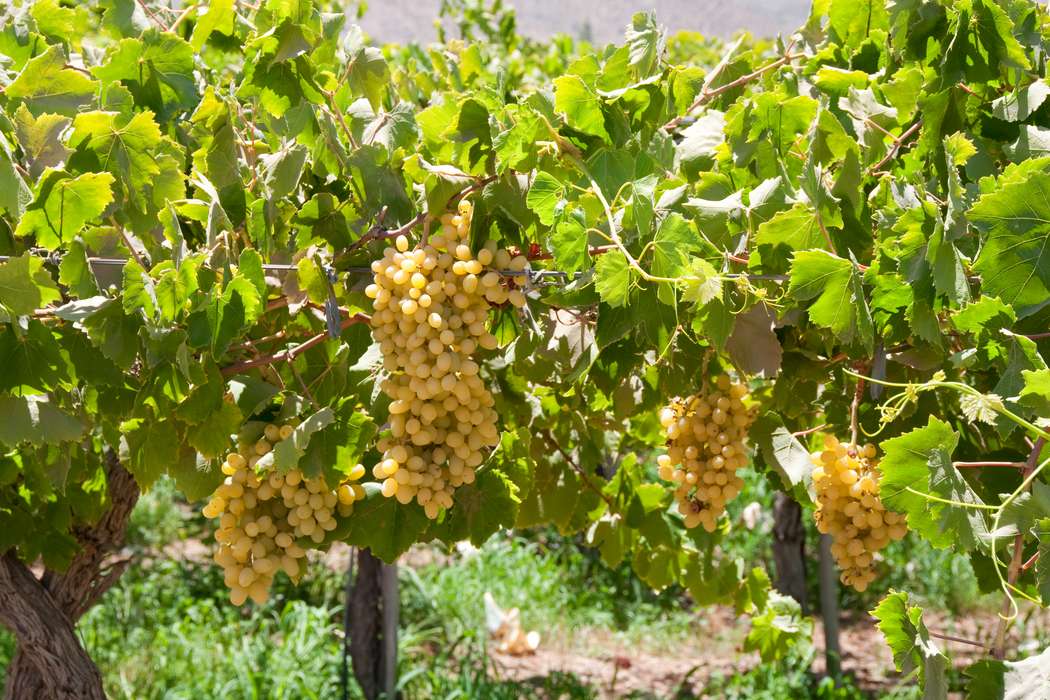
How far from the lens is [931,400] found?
6.18ft

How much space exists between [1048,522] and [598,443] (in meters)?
1.53

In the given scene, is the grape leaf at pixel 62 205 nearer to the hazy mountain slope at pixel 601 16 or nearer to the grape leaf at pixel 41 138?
the grape leaf at pixel 41 138

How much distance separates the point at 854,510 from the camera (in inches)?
64.2

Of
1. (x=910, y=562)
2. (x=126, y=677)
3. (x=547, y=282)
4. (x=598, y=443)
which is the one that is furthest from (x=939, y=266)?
(x=910, y=562)

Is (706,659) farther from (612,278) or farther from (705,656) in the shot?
(612,278)

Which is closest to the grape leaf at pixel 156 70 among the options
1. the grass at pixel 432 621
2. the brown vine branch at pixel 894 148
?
the brown vine branch at pixel 894 148

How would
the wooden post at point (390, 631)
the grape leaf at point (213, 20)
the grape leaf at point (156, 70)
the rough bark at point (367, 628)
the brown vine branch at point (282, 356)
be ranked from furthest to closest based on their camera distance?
1. the rough bark at point (367, 628)
2. the wooden post at point (390, 631)
3. the grape leaf at point (213, 20)
4. the grape leaf at point (156, 70)
5. the brown vine branch at point (282, 356)

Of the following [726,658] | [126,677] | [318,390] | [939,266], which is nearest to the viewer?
[939,266]

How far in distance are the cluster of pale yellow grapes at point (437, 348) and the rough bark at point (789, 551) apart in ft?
11.4

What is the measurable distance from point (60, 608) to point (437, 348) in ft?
5.77

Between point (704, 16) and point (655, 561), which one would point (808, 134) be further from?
point (704, 16)

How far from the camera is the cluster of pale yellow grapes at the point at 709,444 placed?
1.75 m

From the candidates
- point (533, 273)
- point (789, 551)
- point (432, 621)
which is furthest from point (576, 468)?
point (432, 621)

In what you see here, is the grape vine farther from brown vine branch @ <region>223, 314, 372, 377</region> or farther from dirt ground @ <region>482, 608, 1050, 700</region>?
dirt ground @ <region>482, 608, 1050, 700</region>
